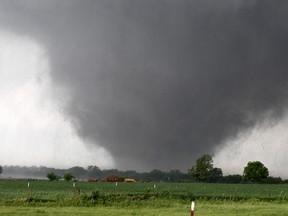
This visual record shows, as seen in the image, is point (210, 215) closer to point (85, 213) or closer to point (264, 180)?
point (85, 213)

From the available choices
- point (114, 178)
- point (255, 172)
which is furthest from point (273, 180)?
point (114, 178)

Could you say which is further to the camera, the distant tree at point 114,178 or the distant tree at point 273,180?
the distant tree at point 273,180

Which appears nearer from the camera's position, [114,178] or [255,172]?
[114,178]

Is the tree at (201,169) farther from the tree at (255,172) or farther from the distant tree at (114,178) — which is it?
the distant tree at (114,178)

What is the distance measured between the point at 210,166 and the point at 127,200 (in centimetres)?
15567

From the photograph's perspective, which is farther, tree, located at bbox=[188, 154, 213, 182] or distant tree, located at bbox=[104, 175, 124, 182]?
tree, located at bbox=[188, 154, 213, 182]

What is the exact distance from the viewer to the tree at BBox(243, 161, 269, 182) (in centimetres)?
18912

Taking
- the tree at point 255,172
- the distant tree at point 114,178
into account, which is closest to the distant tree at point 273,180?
the tree at point 255,172

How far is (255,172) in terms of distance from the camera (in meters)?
190

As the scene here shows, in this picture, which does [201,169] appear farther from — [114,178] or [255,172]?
[114,178]

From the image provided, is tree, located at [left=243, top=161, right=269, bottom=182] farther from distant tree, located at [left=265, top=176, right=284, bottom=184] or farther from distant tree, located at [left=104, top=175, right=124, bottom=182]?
distant tree, located at [left=104, top=175, right=124, bottom=182]

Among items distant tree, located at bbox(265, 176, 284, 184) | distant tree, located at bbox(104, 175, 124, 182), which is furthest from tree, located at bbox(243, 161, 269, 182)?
distant tree, located at bbox(104, 175, 124, 182)

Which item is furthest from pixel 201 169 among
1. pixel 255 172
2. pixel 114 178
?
pixel 114 178

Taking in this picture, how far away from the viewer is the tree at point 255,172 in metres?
189
